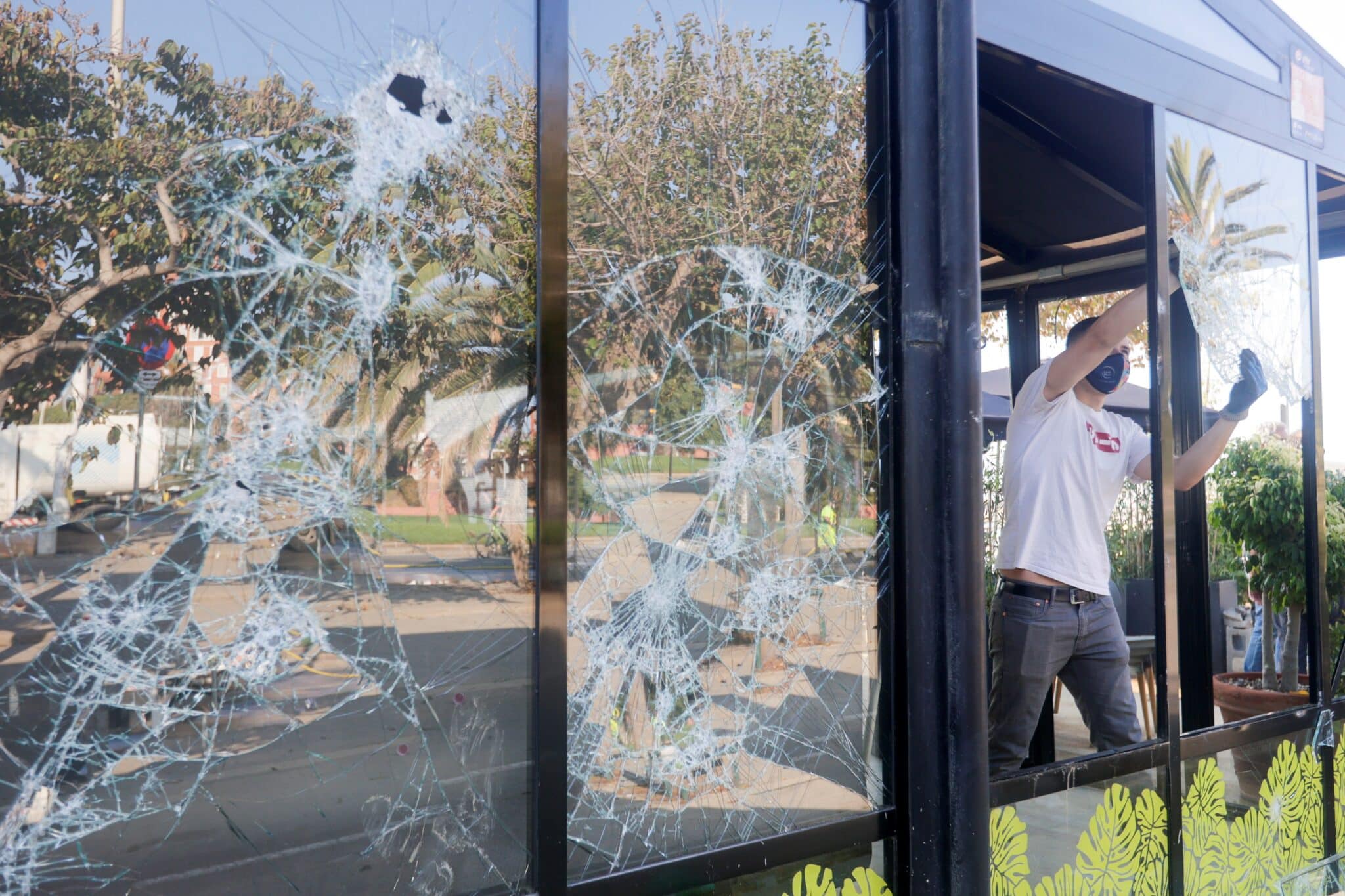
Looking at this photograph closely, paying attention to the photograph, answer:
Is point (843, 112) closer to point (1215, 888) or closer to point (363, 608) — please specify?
point (363, 608)

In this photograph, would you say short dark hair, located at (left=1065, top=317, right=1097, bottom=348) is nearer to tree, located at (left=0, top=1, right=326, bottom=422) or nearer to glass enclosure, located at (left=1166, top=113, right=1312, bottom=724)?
glass enclosure, located at (left=1166, top=113, right=1312, bottom=724)

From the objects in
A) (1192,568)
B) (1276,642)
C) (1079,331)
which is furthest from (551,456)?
(1276,642)

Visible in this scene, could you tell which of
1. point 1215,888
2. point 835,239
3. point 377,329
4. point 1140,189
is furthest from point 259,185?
point 1140,189

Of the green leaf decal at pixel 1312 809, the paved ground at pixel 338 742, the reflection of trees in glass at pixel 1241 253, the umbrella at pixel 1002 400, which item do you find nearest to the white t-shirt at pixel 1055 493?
the reflection of trees in glass at pixel 1241 253

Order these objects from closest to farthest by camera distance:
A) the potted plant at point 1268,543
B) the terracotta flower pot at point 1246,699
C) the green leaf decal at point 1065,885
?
the green leaf decal at point 1065,885 → the terracotta flower pot at point 1246,699 → the potted plant at point 1268,543

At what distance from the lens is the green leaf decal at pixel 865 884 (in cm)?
223

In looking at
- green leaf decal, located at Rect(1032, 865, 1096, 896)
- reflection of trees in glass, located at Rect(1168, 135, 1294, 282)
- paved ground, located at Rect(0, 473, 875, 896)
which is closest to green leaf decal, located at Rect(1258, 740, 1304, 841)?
green leaf decal, located at Rect(1032, 865, 1096, 896)

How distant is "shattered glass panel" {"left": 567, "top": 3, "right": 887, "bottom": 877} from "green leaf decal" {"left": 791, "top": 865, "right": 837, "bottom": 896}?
4.5 inches

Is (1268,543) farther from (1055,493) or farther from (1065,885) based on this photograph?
(1065,885)

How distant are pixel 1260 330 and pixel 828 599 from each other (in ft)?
7.43

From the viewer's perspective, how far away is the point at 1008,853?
252 centimetres

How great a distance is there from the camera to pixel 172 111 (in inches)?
59.9

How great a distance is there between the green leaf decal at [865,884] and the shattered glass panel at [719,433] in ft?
0.45

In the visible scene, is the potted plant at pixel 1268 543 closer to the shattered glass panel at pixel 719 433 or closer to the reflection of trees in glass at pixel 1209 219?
the reflection of trees in glass at pixel 1209 219
